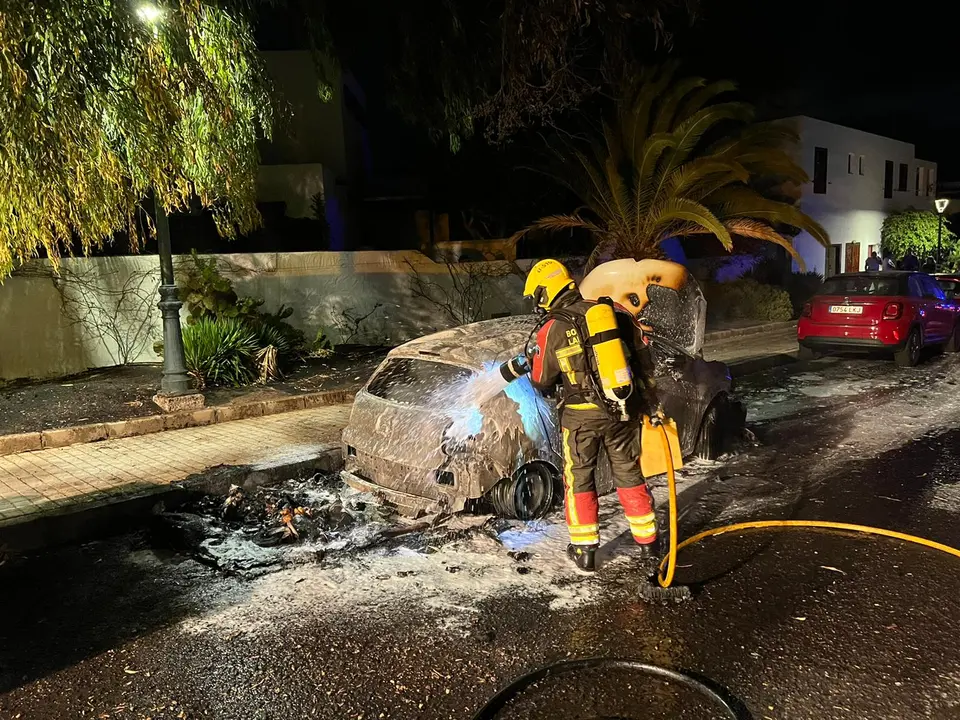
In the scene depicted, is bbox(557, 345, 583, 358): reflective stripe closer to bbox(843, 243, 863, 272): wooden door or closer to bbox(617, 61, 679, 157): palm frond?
bbox(617, 61, 679, 157): palm frond

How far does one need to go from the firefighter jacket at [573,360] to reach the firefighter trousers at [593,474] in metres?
0.11

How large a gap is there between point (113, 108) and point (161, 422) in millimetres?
3785

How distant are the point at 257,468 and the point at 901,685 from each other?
4.96 m

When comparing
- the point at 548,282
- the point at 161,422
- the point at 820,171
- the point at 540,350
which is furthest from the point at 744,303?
the point at 540,350

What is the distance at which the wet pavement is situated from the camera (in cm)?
315

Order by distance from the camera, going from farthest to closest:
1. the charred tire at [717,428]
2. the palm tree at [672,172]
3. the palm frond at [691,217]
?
the palm tree at [672,172] → the palm frond at [691,217] → the charred tire at [717,428]

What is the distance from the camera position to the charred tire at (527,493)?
5.04 metres

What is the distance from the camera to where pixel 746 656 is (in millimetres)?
3414

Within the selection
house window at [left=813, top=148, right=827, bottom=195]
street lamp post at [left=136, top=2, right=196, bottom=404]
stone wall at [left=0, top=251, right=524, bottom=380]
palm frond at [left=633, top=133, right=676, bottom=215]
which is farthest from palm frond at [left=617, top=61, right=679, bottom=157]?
house window at [left=813, top=148, right=827, bottom=195]

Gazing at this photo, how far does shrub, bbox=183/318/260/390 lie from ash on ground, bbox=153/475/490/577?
12.5ft

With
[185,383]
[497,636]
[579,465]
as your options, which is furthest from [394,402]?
[185,383]

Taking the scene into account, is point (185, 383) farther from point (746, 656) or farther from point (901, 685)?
point (901, 685)

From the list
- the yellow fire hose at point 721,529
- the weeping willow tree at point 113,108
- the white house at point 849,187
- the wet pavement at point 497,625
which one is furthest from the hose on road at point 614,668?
the white house at point 849,187

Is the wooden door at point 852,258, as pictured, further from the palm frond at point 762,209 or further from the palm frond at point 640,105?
the palm frond at point 640,105
